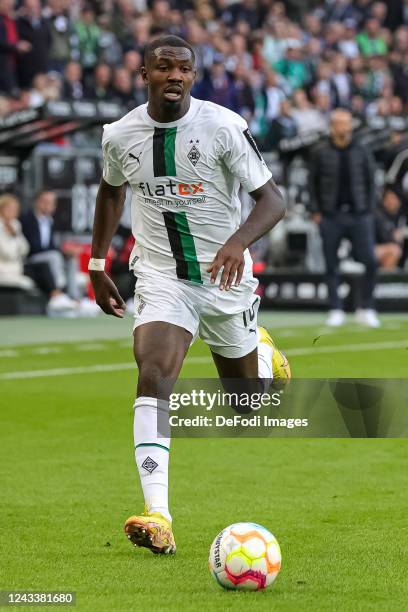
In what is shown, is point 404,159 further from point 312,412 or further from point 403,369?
point 312,412

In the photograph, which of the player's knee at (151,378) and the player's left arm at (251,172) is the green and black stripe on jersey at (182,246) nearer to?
the player's left arm at (251,172)

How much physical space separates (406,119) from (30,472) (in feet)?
63.8

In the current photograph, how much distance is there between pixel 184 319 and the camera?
667cm

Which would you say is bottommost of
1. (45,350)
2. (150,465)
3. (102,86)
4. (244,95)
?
(45,350)

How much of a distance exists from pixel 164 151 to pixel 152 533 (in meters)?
1.78

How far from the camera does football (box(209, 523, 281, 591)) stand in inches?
213

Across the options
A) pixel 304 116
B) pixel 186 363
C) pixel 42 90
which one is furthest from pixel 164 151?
pixel 304 116

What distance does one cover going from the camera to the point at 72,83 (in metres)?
22.8

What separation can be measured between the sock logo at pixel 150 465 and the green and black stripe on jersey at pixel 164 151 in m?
1.35

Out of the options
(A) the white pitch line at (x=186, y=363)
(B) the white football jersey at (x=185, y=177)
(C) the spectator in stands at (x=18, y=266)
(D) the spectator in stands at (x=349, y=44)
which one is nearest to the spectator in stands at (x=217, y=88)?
(C) the spectator in stands at (x=18, y=266)

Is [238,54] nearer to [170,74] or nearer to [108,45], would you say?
[108,45]

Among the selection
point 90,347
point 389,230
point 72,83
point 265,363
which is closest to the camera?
point 265,363

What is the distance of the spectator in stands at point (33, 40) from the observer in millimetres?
22250

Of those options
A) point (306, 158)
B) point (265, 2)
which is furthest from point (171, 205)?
point (265, 2)
